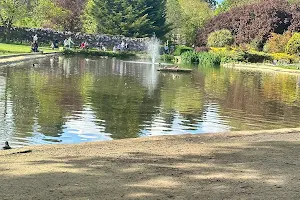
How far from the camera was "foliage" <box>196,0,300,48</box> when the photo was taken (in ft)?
206

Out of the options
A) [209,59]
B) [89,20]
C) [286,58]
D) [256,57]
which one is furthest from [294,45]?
[89,20]

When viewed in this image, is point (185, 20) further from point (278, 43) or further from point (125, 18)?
point (278, 43)

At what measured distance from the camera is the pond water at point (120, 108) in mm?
11125

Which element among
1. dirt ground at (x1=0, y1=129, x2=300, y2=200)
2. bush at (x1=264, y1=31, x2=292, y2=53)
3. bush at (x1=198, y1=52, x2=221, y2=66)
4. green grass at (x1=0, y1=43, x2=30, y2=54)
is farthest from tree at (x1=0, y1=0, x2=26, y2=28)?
dirt ground at (x1=0, y1=129, x2=300, y2=200)

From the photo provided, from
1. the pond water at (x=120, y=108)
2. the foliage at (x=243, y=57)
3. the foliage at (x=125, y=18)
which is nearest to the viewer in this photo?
the pond water at (x=120, y=108)

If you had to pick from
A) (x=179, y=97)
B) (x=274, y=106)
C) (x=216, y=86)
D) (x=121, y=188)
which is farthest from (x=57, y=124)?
(x=216, y=86)

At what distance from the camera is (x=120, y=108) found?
14.8 m

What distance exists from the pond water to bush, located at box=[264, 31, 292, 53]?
120 ft

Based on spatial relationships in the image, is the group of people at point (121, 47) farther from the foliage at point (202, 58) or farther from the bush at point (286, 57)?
the bush at point (286, 57)

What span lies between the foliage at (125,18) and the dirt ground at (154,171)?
2217 inches

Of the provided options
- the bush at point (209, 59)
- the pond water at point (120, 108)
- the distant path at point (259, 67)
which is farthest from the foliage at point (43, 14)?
the pond water at point (120, 108)

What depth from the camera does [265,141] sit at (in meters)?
9.37

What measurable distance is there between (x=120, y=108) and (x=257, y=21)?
2070 inches

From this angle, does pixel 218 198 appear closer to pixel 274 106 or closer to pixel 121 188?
pixel 121 188
